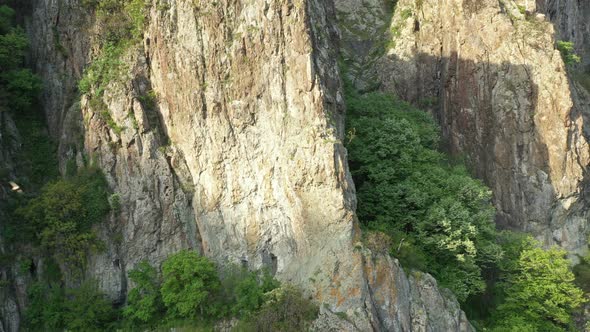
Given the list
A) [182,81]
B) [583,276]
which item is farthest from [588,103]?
[182,81]

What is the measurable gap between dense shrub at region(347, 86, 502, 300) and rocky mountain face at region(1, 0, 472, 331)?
259cm

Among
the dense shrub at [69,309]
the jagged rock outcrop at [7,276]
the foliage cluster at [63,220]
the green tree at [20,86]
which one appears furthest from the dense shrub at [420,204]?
the green tree at [20,86]

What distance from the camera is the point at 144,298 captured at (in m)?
21.6

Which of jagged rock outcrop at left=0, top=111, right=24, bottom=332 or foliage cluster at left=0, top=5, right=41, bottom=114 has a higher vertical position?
foliage cluster at left=0, top=5, right=41, bottom=114

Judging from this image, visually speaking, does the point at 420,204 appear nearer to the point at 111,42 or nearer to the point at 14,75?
the point at 111,42

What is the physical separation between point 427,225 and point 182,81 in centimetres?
1526

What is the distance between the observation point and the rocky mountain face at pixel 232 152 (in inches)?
861

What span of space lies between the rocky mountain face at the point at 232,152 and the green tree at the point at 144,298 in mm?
1518

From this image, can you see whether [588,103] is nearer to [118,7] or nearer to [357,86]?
[357,86]

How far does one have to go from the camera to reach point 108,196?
2438 centimetres

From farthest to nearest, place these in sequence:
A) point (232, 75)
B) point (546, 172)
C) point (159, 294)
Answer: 1. point (546, 172)
2. point (232, 75)
3. point (159, 294)

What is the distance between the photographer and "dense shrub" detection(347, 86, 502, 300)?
81.6 ft

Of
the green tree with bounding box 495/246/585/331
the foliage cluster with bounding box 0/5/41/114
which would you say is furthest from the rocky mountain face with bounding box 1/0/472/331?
the green tree with bounding box 495/246/585/331

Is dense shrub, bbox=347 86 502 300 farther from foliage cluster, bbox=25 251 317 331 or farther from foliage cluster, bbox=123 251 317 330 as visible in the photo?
foliage cluster, bbox=25 251 317 331
